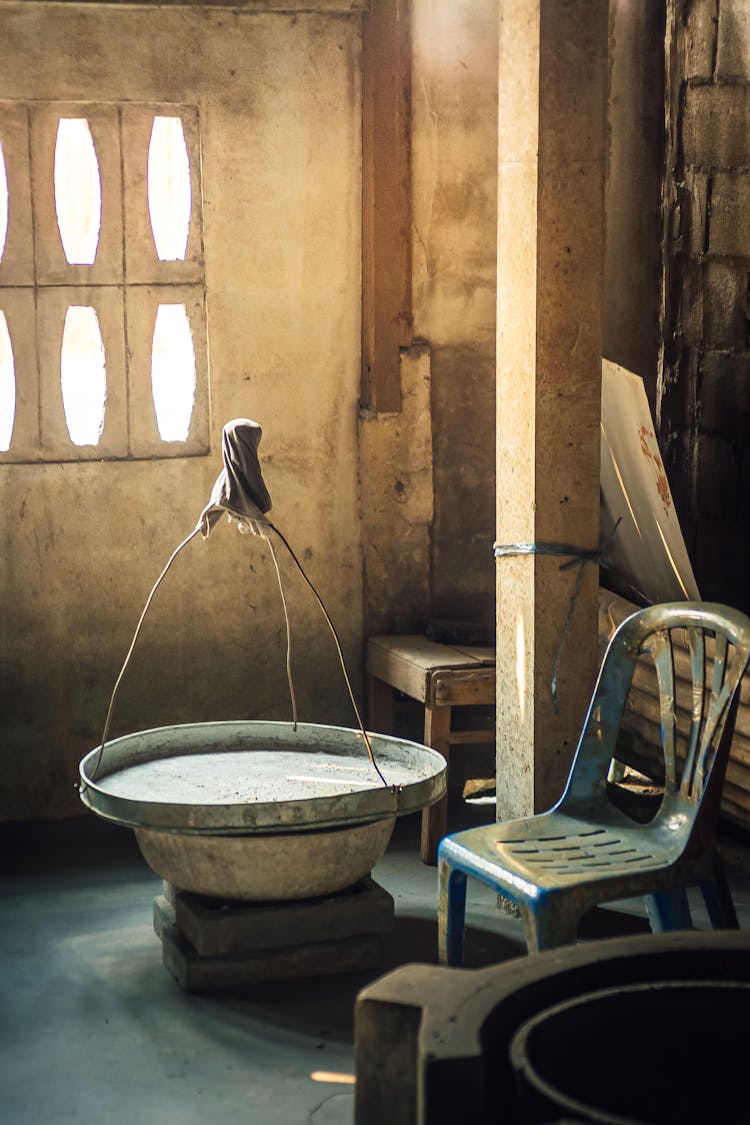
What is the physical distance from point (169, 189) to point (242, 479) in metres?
2.14

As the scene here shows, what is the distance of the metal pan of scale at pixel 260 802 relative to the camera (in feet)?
13.9

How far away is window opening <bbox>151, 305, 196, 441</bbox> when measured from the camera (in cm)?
618

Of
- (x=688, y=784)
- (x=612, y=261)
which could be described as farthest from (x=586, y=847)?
(x=612, y=261)

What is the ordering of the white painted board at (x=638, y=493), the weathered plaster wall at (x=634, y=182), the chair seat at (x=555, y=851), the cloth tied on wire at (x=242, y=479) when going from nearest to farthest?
the chair seat at (x=555, y=851), the cloth tied on wire at (x=242, y=479), the white painted board at (x=638, y=493), the weathered plaster wall at (x=634, y=182)

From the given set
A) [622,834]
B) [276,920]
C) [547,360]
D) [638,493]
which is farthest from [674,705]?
[638,493]

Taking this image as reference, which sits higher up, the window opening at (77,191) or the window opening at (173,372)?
the window opening at (77,191)

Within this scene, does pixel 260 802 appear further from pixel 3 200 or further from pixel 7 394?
pixel 3 200

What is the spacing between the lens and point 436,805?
5.75 m

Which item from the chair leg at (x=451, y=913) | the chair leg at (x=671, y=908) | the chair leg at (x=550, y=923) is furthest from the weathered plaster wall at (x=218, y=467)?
the chair leg at (x=550, y=923)

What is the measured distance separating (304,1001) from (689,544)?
3381 millimetres

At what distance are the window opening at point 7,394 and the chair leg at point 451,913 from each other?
2973 mm

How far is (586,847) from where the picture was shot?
13.0 feet

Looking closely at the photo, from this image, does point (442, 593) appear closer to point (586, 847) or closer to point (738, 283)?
point (738, 283)

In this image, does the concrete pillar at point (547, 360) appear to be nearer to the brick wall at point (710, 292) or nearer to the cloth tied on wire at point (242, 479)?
the cloth tied on wire at point (242, 479)
